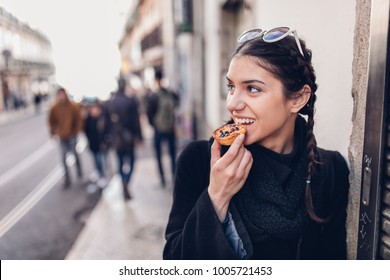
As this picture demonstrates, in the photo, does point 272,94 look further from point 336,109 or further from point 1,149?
point 1,149

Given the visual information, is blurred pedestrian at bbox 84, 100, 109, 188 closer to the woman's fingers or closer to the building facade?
the building facade

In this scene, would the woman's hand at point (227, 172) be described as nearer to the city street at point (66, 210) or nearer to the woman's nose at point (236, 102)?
the woman's nose at point (236, 102)

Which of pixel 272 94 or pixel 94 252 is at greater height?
pixel 272 94

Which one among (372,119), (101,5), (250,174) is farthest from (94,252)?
(372,119)

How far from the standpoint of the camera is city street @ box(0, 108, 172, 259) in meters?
1.73

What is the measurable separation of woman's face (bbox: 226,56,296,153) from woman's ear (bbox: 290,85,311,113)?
40 mm

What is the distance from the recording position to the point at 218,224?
47.0 inches

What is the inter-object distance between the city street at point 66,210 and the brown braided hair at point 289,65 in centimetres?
78

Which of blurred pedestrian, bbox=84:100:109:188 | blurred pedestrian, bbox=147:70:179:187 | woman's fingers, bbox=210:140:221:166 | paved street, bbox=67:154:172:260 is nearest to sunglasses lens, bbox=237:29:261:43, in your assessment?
woman's fingers, bbox=210:140:221:166

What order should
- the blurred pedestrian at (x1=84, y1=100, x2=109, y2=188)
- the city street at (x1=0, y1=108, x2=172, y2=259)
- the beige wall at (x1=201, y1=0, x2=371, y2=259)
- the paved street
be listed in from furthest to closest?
the blurred pedestrian at (x1=84, y1=100, x2=109, y2=188) → the paved street → the city street at (x1=0, y1=108, x2=172, y2=259) → the beige wall at (x1=201, y1=0, x2=371, y2=259)

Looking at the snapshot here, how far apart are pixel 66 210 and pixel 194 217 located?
3.23m

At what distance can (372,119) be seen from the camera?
4.18ft

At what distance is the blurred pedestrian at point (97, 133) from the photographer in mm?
5812
